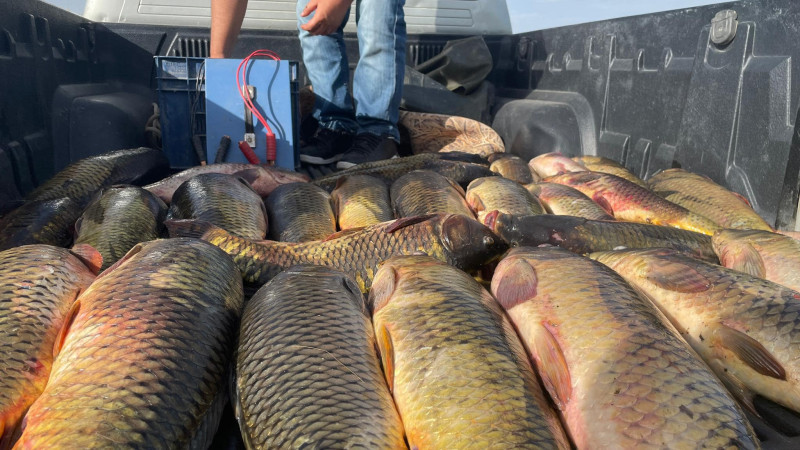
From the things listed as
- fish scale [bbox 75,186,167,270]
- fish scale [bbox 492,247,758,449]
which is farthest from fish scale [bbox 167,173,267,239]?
fish scale [bbox 492,247,758,449]

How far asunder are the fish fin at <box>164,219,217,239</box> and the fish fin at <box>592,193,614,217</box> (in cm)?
230

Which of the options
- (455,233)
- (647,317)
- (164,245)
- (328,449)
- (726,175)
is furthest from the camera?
(726,175)

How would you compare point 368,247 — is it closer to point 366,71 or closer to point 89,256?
point 89,256

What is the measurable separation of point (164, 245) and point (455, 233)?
3.82 feet

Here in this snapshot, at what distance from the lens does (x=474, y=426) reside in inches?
58.2

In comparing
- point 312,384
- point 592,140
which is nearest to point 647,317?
point 312,384

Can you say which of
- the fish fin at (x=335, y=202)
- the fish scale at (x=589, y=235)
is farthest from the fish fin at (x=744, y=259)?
the fish fin at (x=335, y=202)

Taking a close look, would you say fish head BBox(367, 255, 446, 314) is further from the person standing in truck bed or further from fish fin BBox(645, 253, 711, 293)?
the person standing in truck bed

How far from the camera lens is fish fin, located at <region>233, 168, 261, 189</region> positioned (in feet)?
11.9

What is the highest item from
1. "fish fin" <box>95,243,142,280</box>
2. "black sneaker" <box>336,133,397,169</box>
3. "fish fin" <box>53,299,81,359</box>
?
"black sneaker" <box>336,133,397,169</box>

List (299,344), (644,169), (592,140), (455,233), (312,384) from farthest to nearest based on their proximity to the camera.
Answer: (592,140), (644,169), (455,233), (299,344), (312,384)

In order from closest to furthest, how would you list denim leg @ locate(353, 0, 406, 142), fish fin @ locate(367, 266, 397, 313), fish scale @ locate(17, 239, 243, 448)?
fish scale @ locate(17, 239, 243, 448)
fish fin @ locate(367, 266, 397, 313)
denim leg @ locate(353, 0, 406, 142)

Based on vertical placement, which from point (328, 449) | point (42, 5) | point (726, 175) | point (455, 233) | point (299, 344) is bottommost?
point (328, 449)

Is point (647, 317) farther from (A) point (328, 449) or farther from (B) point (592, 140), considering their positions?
(B) point (592, 140)
